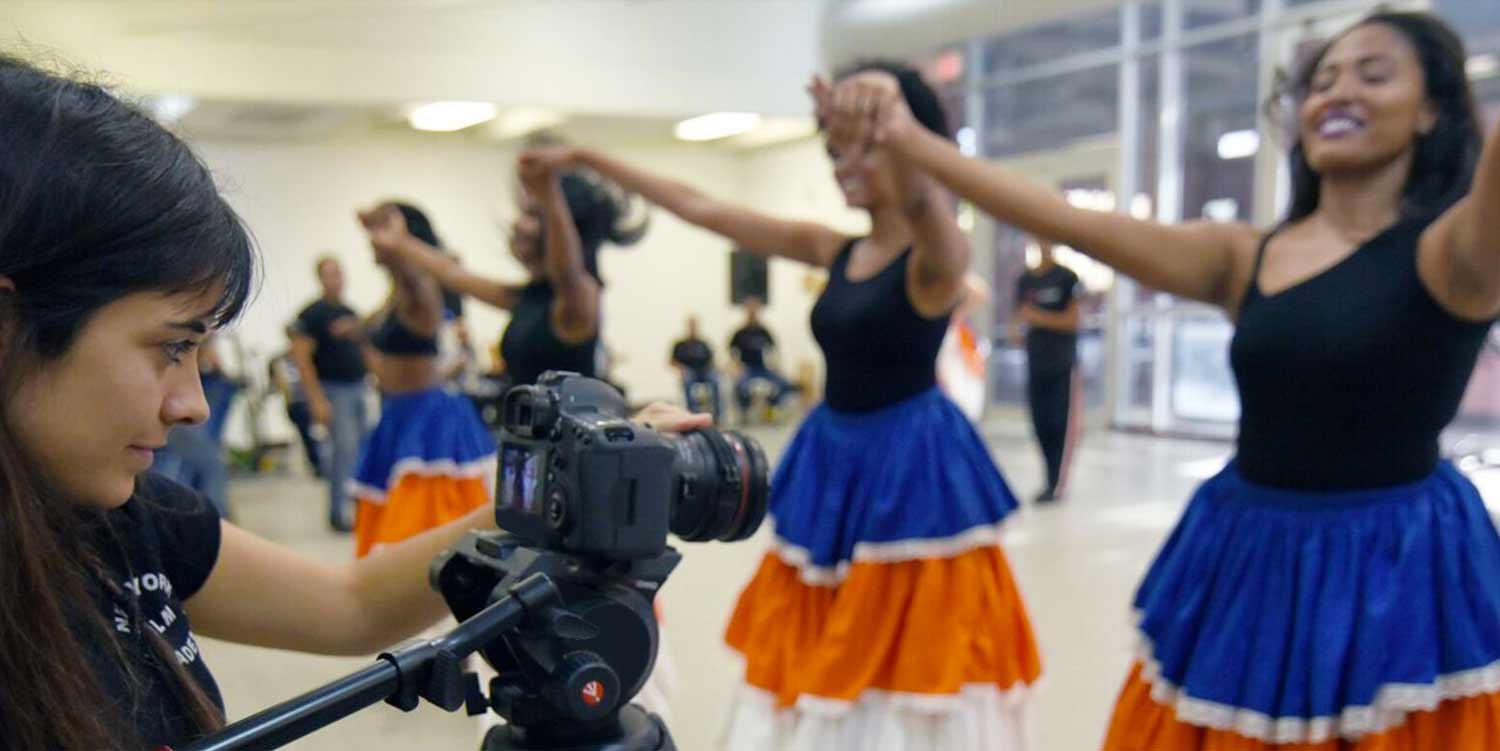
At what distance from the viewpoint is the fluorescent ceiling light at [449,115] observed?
743 centimetres

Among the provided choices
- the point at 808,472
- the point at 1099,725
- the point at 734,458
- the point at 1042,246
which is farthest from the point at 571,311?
the point at 1042,246

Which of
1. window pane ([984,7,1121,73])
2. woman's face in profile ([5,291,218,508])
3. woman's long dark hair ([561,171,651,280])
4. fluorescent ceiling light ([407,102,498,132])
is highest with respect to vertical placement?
window pane ([984,7,1121,73])

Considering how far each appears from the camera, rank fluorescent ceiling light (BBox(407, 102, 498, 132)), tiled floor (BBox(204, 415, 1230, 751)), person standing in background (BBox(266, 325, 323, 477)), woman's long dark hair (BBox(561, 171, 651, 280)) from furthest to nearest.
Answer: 1. fluorescent ceiling light (BBox(407, 102, 498, 132))
2. person standing in background (BBox(266, 325, 323, 477))
3. woman's long dark hair (BBox(561, 171, 651, 280))
4. tiled floor (BBox(204, 415, 1230, 751))

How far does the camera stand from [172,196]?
71 centimetres

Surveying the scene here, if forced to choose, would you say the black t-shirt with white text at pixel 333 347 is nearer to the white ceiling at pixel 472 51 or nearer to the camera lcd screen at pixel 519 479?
the white ceiling at pixel 472 51

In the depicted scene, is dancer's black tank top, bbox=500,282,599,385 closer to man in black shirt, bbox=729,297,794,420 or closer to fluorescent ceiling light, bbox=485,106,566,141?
fluorescent ceiling light, bbox=485,106,566,141

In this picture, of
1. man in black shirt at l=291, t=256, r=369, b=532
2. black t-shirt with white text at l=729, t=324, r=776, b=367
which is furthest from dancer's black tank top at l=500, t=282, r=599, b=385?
black t-shirt with white text at l=729, t=324, r=776, b=367

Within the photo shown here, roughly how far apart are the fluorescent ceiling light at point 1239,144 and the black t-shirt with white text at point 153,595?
7326 mm

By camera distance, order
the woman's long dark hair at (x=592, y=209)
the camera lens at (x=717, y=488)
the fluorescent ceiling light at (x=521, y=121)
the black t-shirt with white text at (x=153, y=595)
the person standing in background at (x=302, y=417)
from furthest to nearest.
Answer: the fluorescent ceiling light at (x=521, y=121) → the person standing in background at (x=302, y=417) → the woman's long dark hair at (x=592, y=209) → the camera lens at (x=717, y=488) → the black t-shirt with white text at (x=153, y=595)

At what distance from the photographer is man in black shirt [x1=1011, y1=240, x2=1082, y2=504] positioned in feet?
17.7

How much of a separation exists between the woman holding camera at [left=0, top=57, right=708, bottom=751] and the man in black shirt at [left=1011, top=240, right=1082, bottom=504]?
4.93 m

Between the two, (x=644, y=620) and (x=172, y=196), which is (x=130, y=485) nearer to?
(x=172, y=196)

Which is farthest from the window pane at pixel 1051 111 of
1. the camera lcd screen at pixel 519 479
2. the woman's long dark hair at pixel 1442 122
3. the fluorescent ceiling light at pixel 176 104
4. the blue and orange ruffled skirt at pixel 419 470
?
the camera lcd screen at pixel 519 479

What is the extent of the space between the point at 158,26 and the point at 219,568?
5.44 meters
